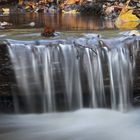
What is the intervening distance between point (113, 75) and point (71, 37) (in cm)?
106

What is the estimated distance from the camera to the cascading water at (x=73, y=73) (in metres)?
8.41

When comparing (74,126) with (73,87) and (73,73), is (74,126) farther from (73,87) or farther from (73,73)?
(73,73)

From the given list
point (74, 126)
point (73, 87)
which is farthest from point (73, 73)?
point (74, 126)

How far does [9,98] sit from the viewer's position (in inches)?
334

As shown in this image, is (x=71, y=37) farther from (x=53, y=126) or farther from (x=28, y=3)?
(x=28, y=3)

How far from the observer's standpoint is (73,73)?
8.62 metres

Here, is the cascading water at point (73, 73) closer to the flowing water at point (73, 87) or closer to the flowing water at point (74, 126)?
the flowing water at point (73, 87)

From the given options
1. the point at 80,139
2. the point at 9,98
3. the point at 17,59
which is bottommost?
the point at 80,139

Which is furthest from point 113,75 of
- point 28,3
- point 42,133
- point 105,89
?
point 28,3

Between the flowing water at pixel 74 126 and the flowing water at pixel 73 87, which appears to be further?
the flowing water at pixel 73 87

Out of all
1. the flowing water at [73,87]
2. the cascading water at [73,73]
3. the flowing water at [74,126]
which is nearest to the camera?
the flowing water at [74,126]

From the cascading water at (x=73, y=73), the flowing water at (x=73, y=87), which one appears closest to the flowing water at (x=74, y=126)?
the flowing water at (x=73, y=87)

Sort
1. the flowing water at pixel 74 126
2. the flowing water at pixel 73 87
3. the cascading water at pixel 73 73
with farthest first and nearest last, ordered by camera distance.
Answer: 1. the cascading water at pixel 73 73
2. the flowing water at pixel 73 87
3. the flowing water at pixel 74 126

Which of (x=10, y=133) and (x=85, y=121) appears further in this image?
(x=85, y=121)
